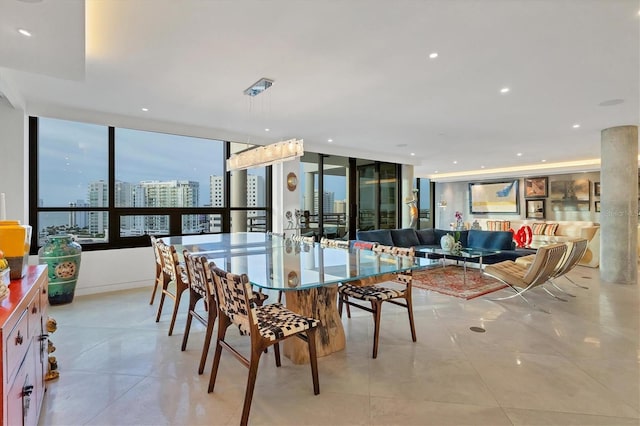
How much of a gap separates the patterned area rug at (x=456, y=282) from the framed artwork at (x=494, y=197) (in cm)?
592

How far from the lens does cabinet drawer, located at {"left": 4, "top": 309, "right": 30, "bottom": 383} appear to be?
120cm

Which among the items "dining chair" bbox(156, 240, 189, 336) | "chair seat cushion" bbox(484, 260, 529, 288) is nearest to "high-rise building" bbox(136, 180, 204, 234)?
"dining chair" bbox(156, 240, 189, 336)

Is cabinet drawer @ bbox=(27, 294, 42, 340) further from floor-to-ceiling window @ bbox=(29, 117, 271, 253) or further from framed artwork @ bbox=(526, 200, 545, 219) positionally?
framed artwork @ bbox=(526, 200, 545, 219)

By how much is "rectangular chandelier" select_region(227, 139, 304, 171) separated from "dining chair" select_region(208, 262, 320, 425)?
196cm

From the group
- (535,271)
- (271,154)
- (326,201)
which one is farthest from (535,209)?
(271,154)

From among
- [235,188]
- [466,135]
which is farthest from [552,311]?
[235,188]

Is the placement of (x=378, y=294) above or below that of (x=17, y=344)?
below

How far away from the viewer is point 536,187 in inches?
404

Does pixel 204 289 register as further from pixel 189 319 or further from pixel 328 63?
pixel 328 63

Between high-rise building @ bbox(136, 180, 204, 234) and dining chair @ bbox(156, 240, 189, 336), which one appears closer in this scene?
dining chair @ bbox(156, 240, 189, 336)

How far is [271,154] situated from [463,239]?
17.2ft

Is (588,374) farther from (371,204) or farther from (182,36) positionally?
(371,204)

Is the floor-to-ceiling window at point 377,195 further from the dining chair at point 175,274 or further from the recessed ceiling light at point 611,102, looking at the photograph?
the dining chair at point 175,274

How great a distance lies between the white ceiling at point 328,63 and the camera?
217 centimetres
